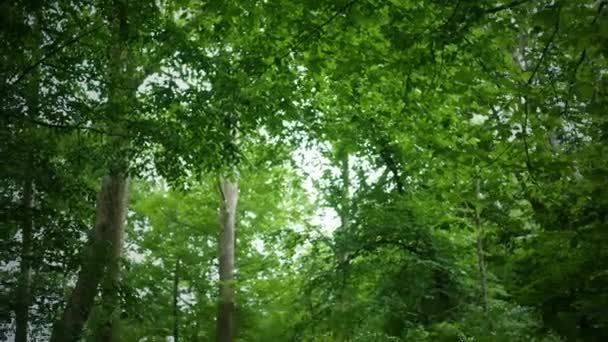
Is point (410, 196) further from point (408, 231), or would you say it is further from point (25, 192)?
point (25, 192)

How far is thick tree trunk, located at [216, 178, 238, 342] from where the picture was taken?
45.2 ft

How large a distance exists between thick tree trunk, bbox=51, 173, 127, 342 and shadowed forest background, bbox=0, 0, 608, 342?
1.3 inches

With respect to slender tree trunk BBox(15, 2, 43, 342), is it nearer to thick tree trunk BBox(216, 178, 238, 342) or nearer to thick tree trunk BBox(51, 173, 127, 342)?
thick tree trunk BBox(51, 173, 127, 342)

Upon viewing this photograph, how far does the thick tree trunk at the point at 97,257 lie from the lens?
709cm

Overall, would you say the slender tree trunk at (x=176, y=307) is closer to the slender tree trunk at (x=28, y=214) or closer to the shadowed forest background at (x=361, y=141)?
the shadowed forest background at (x=361, y=141)

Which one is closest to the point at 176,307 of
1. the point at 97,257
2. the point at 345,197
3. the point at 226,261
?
the point at 226,261

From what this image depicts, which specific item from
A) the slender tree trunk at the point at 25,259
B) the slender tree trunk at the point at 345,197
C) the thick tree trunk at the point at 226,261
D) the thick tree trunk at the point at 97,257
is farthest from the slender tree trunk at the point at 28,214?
the thick tree trunk at the point at 226,261

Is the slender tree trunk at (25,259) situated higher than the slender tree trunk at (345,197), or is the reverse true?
the slender tree trunk at (345,197)

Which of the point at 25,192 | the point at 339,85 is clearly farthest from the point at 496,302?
the point at 25,192

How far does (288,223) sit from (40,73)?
12.5 meters

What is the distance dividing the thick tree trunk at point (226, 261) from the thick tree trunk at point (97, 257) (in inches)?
186

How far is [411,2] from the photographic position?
6094 mm

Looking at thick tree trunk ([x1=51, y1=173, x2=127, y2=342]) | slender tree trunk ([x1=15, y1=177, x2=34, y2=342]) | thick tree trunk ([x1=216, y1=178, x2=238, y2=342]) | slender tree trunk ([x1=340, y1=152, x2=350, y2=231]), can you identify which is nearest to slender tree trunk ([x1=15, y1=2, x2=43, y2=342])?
slender tree trunk ([x1=15, y1=177, x2=34, y2=342])

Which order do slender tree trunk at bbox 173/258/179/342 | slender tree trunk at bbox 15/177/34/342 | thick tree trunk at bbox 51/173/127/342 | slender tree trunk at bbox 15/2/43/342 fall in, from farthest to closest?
slender tree trunk at bbox 173/258/179/342 → thick tree trunk at bbox 51/173/127/342 → slender tree trunk at bbox 15/177/34/342 → slender tree trunk at bbox 15/2/43/342
